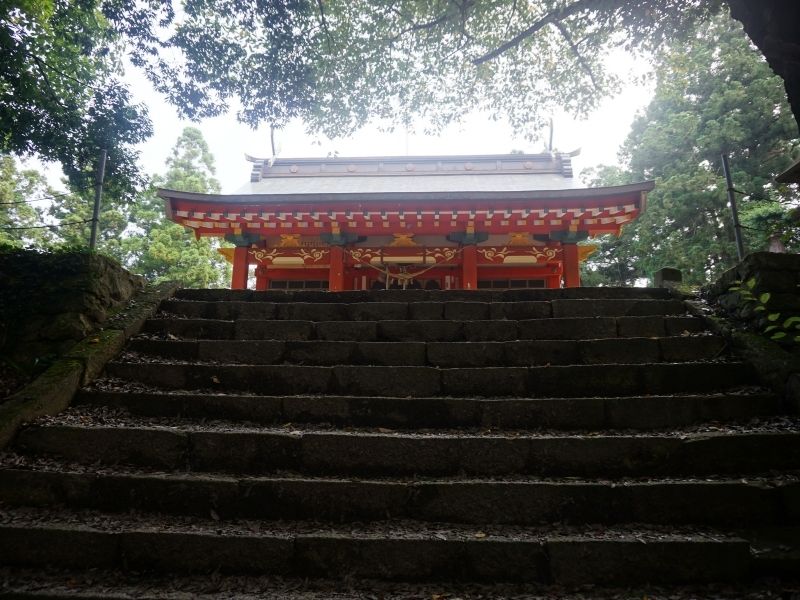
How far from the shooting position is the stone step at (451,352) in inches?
131

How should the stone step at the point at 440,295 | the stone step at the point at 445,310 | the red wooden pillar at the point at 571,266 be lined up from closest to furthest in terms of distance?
the stone step at the point at 445,310 < the stone step at the point at 440,295 < the red wooden pillar at the point at 571,266

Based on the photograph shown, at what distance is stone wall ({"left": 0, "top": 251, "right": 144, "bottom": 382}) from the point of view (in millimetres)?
3230

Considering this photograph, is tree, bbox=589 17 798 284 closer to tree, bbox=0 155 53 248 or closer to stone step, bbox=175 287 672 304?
stone step, bbox=175 287 672 304

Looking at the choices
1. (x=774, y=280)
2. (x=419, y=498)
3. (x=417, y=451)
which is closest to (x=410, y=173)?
(x=774, y=280)

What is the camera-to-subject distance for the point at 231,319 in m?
4.21

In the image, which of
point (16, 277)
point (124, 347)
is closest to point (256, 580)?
point (124, 347)

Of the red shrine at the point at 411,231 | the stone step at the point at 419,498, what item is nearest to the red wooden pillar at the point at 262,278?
the red shrine at the point at 411,231

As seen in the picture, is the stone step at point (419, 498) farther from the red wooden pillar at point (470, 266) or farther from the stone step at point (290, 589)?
the red wooden pillar at point (470, 266)

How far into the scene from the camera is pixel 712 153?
→ 14953mm

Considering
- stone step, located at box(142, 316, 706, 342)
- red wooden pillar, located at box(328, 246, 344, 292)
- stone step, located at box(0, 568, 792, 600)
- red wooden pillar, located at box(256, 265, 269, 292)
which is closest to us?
stone step, located at box(0, 568, 792, 600)

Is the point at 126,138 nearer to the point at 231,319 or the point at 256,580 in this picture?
the point at 231,319

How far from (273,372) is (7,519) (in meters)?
1.59

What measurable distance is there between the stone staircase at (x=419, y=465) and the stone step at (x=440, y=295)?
0.67m

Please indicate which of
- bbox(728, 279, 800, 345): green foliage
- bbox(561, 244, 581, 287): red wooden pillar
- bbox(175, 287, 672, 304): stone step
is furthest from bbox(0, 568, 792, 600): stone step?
bbox(561, 244, 581, 287): red wooden pillar
